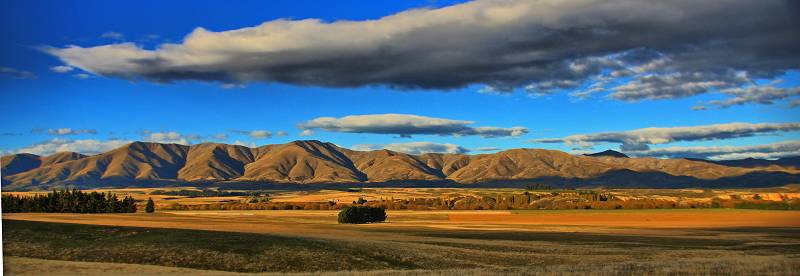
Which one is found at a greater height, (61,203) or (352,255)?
(61,203)

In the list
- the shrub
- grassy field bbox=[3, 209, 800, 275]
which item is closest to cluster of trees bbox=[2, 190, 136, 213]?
the shrub

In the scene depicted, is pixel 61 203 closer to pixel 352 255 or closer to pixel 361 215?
pixel 361 215

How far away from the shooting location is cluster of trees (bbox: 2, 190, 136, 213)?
515 ft

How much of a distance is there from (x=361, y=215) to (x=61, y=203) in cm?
7841

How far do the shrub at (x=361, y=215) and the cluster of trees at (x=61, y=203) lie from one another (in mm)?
70656

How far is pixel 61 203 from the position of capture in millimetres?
162500

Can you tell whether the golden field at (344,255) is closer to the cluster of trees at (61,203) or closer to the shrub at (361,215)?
the shrub at (361,215)

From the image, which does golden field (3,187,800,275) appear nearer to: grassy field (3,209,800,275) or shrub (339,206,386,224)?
grassy field (3,209,800,275)

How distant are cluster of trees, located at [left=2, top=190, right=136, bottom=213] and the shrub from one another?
70.7m

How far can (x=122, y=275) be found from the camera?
45031 millimetres

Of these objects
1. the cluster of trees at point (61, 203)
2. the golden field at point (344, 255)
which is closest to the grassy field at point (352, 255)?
the golden field at point (344, 255)

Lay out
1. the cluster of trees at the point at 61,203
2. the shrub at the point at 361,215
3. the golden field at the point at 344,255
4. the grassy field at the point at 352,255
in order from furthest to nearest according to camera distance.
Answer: the cluster of trees at the point at 61,203 → the shrub at the point at 361,215 → the grassy field at the point at 352,255 → the golden field at the point at 344,255

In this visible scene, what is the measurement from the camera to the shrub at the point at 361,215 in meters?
138

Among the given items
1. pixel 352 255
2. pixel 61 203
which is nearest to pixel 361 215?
pixel 61 203
